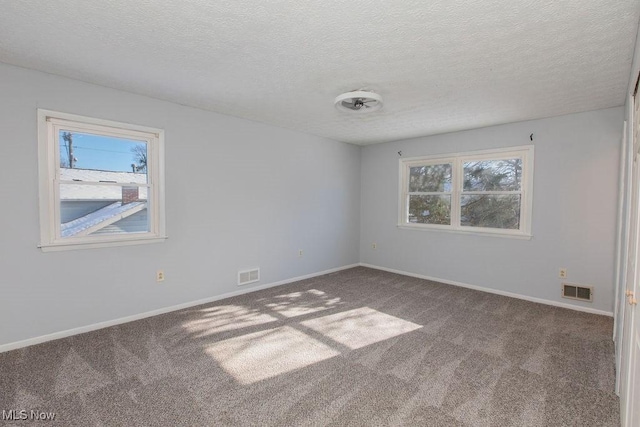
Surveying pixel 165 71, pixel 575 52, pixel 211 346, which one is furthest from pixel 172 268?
pixel 575 52

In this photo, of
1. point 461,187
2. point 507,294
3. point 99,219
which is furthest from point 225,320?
point 461,187

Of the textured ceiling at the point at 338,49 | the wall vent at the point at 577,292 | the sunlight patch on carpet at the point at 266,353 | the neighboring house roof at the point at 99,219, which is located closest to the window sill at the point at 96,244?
the neighboring house roof at the point at 99,219

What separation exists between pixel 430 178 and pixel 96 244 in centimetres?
464

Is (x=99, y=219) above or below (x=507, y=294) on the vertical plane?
above

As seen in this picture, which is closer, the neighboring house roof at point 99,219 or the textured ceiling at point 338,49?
the textured ceiling at point 338,49

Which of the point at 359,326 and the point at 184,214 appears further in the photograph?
the point at 184,214

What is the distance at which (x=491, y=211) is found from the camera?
4418 millimetres

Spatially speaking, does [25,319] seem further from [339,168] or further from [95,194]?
[339,168]

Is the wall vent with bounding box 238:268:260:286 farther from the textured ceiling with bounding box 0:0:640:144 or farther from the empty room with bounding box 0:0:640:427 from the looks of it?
the textured ceiling with bounding box 0:0:640:144

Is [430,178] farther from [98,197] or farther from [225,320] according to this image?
[98,197]

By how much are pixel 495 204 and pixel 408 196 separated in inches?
54.6

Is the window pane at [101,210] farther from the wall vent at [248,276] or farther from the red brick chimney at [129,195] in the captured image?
the wall vent at [248,276]

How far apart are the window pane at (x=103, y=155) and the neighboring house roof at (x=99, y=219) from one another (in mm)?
287

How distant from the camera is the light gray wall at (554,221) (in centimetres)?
350
